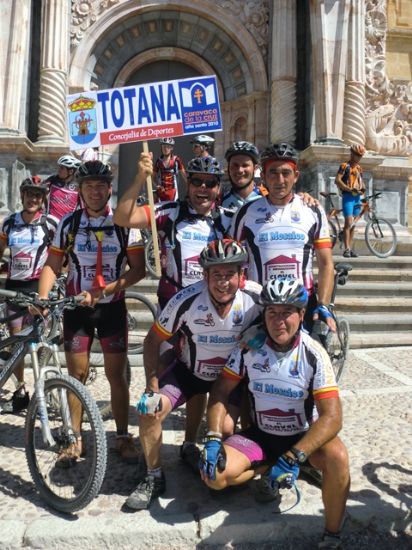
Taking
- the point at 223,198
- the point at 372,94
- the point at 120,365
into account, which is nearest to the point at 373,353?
the point at 223,198

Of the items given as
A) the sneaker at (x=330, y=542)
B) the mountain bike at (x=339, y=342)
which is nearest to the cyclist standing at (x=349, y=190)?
the mountain bike at (x=339, y=342)

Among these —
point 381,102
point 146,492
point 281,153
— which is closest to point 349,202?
point 381,102

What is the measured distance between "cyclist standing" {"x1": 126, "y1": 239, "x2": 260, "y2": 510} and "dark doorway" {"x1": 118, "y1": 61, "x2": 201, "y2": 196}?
9.62 meters

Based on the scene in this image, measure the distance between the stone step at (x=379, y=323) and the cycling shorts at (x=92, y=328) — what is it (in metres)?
4.82

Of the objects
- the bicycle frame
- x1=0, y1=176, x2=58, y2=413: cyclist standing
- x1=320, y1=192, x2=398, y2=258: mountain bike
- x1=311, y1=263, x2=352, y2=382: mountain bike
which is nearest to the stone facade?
x1=320, y1=192, x2=398, y2=258: mountain bike

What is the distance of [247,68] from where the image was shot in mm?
12414

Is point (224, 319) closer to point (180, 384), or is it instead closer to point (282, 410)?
point (180, 384)

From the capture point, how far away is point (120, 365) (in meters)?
3.66

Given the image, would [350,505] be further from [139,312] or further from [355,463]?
[139,312]

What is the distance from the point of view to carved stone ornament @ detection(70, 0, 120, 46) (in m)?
11.6

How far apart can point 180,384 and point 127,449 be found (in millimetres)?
777

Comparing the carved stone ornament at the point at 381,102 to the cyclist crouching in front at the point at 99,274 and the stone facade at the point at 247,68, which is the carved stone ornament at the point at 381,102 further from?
the cyclist crouching in front at the point at 99,274

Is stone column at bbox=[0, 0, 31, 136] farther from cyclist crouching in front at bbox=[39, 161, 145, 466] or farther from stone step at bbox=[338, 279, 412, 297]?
cyclist crouching in front at bbox=[39, 161, 145, 466]

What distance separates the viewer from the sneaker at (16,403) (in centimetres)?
450
